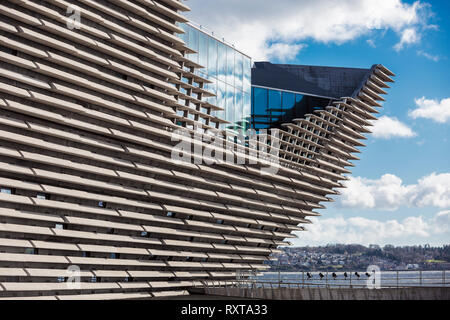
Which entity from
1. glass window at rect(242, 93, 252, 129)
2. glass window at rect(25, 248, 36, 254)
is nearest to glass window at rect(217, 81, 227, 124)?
glass window at rect(242, 93, 252, 129)

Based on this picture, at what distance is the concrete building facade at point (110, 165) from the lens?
27.9m

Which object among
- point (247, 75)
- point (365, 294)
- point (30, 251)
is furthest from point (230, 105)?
point (30, 251)

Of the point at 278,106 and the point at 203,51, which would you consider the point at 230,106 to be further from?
the point at 278,106

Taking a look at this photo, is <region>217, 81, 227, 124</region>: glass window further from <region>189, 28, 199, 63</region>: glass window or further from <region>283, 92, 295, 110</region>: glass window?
<region>283, 92, 295, 110</region>: glass window

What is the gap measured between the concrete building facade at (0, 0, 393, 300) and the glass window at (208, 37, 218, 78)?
154 cm

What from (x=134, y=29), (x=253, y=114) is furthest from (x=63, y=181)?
(x=253, y=114)

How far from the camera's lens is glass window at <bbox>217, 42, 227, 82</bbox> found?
43.7 meters

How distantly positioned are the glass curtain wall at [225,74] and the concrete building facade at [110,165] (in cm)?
118

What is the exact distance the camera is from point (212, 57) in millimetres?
42875

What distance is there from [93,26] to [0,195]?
30.7 feet

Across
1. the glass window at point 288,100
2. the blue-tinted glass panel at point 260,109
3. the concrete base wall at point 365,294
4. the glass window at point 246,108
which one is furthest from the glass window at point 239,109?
the concrete base wall at point 365,294

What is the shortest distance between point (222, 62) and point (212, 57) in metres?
1.39

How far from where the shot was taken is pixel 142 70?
3412 centimetres

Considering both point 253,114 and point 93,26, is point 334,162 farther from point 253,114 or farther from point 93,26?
point 93,26
